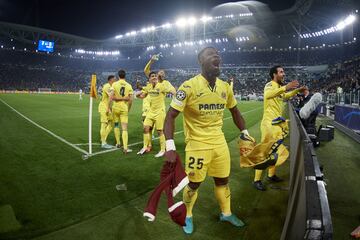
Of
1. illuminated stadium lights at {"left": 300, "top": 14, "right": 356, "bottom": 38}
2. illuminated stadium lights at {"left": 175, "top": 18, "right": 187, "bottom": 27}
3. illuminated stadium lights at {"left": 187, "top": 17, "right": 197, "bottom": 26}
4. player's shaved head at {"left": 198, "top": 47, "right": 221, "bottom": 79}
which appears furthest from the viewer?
illuminated stadium lights at {"left": 175, "top": 18, "right": 187, "bottom": 27}

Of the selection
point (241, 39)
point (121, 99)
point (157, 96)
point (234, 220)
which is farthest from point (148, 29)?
point (234, 220)

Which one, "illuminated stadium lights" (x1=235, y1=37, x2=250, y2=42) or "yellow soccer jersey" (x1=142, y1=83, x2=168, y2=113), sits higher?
"illuminated stadium lights" (x1=235, y1=37, x2=250, y2=42)

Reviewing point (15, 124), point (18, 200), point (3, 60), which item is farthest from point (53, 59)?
point (18, 200)

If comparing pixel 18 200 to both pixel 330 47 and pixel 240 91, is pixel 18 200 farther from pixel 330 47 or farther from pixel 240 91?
pixel 330 47

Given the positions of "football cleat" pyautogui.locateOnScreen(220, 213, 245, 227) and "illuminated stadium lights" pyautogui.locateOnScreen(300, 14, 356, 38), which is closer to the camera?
"football cleat" pyautogui.locateOnScreen(220, 213, 245, 227)

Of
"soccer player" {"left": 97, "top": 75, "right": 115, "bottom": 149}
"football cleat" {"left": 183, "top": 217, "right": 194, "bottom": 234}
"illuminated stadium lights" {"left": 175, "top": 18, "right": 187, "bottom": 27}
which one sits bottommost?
"football cleat" {"left": 183, "top": 217, "right": 194, "bottom": 234}

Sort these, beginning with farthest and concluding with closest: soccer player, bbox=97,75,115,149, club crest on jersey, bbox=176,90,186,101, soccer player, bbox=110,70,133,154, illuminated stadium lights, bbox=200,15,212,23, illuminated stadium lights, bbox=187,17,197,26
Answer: illuminated stadium lights, bbox=187,17,197,26
illuminated stadium lights, bbox=200,15,212,23
soccer player, bbox=97,75,115,149
soccer player, bbox=110,70,133,154
club crest on jersey, bbox=176,90,186,101

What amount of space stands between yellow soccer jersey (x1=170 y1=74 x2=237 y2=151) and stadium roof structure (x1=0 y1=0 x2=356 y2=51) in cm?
3430

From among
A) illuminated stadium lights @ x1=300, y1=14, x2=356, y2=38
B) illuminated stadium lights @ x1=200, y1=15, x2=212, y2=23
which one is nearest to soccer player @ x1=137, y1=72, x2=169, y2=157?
illuminated stadium lights @ x1=300, y1=14, x2=356, y2=38

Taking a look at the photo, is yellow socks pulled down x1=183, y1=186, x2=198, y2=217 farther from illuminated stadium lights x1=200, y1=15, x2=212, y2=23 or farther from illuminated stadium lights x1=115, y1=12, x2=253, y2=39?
illuminated stadium lights x1=200, y1=15, x2=212, y2=23

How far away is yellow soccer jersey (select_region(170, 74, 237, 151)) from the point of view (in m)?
3.79

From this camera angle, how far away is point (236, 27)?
4872 cm

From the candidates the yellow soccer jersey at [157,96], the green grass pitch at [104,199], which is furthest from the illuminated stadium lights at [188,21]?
the green grass pitch at [104,199]

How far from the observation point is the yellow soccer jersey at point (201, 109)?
3795mm
